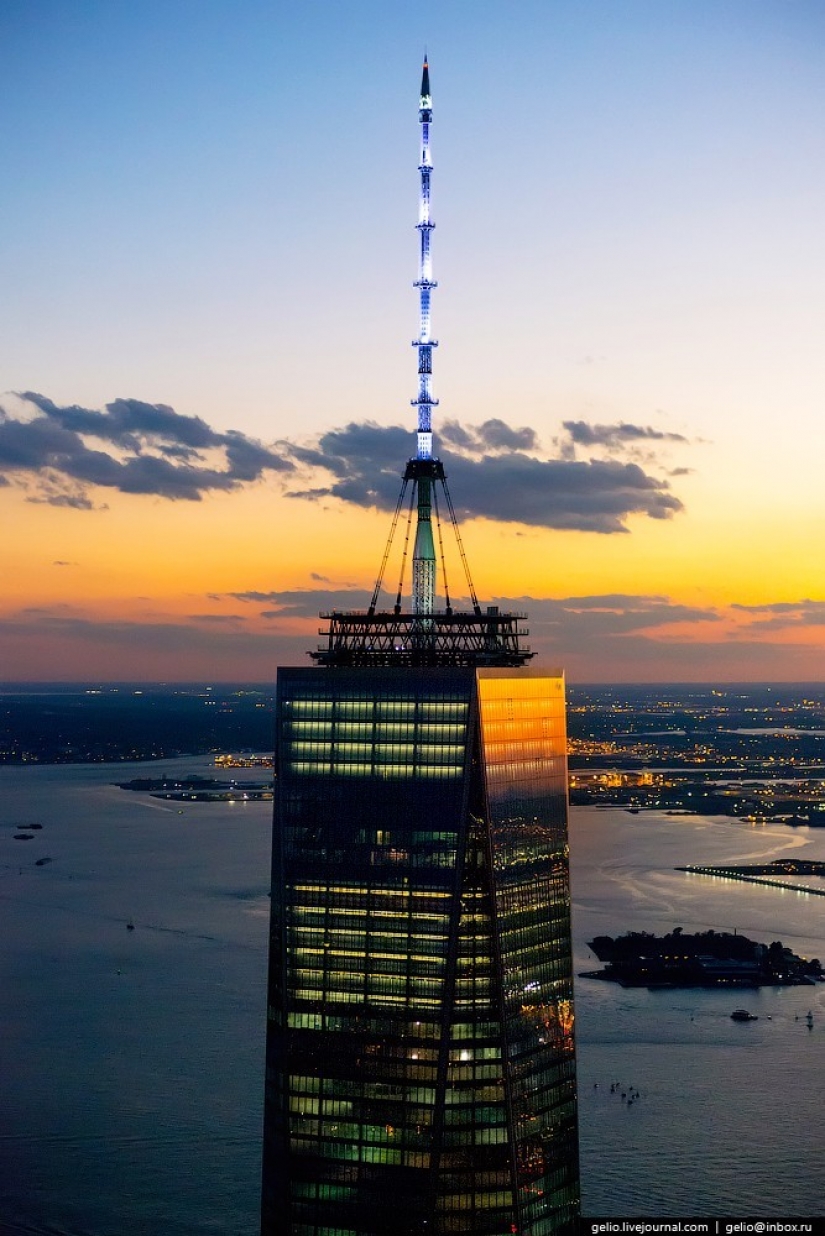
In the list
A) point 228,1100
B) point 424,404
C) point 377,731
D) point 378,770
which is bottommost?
point 228,1100

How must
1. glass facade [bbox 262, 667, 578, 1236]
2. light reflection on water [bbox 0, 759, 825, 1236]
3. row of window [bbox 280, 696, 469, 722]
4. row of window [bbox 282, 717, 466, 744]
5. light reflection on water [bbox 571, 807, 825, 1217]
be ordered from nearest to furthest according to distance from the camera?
1. glass facade [bbox 262, 667, 578, 1236]
2. row of window [bbox 282, 717, 466, 744]
3. row of window [bbox 280, 696, 469, 722]
4. light reflection on water [bbox 0, 759, 825, 1236]
5. light reflection on water [bbox 571, 807, 825, 1217]

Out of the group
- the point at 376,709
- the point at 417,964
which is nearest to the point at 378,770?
the point at 376,709

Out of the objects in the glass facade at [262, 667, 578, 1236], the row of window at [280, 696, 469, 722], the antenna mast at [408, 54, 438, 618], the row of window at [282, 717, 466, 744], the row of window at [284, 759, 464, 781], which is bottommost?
the glass facade at [262, 667, 578, 1236]

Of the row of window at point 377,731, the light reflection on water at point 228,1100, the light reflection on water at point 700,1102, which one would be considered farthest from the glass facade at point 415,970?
the light reflection on water at point 700,1102

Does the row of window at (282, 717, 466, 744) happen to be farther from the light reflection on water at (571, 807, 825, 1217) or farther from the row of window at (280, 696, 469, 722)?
the light reflection on water at (571, 807, 825, 1217)

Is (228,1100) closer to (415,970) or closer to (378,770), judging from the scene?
(415,970)

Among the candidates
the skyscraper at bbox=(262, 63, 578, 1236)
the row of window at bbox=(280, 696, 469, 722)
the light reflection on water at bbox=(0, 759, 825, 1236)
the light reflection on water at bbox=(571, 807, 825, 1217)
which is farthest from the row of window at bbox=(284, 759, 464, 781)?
the light reflection on water at bbox=(571, 807, 825, 1217)
